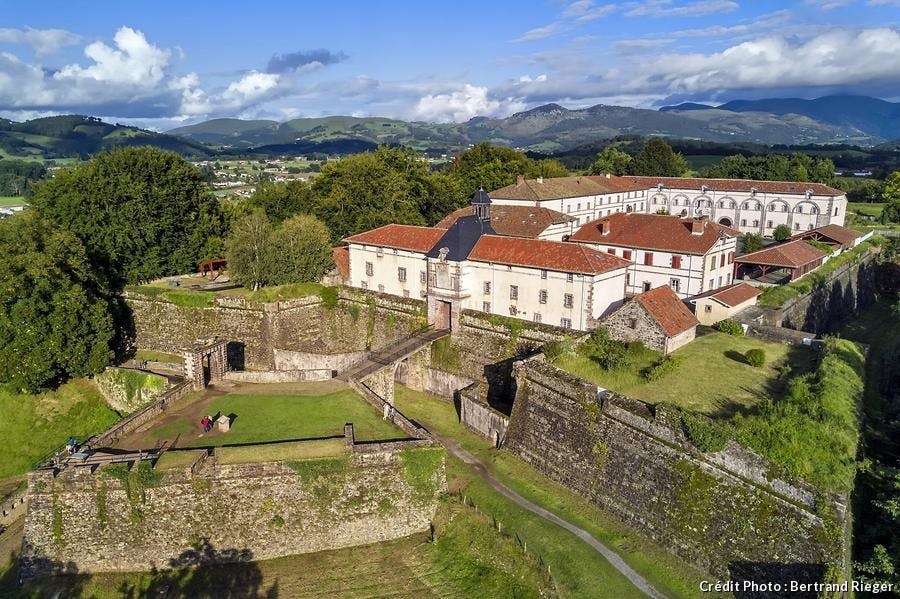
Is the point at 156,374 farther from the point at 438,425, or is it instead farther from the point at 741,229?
the point at 741,229

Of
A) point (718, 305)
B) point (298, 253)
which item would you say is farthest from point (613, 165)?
point (298, 253)

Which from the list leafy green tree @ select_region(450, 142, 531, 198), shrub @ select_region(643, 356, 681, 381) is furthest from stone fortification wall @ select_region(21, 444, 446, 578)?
leafy green tree @ select_region(450, 142, 531, 198)

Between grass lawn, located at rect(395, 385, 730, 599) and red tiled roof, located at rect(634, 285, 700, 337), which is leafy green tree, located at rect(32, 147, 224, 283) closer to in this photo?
grass lawn, located at rect(395, 385, 730, 599)

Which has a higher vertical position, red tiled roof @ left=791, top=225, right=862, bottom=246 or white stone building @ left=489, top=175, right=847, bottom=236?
white stone building @ left=489, top=175, right=847, bottom=236

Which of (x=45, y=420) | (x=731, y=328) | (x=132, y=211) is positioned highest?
(x=132, y=211)

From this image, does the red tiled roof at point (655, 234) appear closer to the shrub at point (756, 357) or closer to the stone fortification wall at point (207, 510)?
the shrub at point (756, 357)

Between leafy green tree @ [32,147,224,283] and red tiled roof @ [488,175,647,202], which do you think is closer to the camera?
leafy green tree @ [32,147,224,283]

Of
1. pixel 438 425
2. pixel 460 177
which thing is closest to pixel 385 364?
pixel 438 425

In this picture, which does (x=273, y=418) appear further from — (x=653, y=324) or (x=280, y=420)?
(x=653, y=324)
